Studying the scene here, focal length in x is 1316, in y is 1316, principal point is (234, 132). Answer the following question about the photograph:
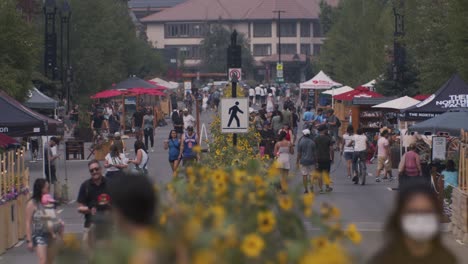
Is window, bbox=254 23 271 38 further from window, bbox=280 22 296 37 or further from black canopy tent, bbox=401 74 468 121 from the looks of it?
black canopy tent, bbox=401 74 468 121

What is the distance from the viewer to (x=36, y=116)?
84.0 feet

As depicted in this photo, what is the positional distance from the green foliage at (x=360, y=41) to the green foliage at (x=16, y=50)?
23815 millimetres

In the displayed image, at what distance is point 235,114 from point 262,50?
150 metres

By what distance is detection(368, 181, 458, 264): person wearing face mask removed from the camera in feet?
21.2

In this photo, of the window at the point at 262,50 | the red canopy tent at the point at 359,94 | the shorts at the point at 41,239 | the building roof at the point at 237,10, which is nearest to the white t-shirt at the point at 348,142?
the red canopy tent at the point at 359,94

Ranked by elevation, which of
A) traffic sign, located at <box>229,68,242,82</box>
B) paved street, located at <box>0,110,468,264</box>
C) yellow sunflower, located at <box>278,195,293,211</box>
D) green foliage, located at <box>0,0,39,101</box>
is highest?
green foliage, located at <box>0,0,39,101</box>

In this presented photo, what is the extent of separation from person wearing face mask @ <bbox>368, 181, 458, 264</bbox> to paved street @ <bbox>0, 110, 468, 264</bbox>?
6351mm

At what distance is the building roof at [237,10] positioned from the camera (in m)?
169

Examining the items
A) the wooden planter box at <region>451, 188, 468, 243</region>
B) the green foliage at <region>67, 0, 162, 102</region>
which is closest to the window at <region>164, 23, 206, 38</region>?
the green foliage at <region>67, 0, 162, 102</region>

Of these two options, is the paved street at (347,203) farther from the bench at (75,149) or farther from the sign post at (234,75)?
the sign post at (234,75)

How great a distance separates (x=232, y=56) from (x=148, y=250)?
877 inches

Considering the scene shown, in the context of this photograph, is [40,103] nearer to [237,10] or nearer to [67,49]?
[67,49]

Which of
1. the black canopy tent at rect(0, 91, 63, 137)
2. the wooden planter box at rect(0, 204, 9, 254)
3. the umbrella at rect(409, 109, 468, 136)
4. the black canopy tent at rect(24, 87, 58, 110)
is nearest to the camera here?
the wooden planter box at rect(0, 204, 9, 254)

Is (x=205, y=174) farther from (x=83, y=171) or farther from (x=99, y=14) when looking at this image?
(x=99, y=14)
